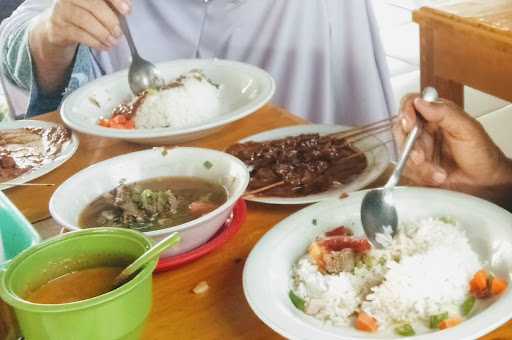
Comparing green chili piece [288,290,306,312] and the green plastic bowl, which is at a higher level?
the green plastic bowl

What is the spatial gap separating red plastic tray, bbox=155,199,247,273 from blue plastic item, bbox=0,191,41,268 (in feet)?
0.64

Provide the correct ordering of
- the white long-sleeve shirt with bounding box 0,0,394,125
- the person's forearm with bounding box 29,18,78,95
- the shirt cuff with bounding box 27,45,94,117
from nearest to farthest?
the person's forearm with bounding box 29,18,78,95
the shirt cuff with bounding box 27,45,94,117
the white long-sleeve shirt with bounding box 0,0,394,125

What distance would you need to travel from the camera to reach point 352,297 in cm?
90

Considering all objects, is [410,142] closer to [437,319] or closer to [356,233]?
[356,233]

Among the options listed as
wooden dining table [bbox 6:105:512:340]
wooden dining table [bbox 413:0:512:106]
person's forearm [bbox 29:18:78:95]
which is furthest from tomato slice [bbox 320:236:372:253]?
wooden dining table [bbox 413:0:512:106]

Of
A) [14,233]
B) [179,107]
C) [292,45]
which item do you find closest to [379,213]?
[14,233]

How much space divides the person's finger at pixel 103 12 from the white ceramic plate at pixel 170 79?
0.16 m

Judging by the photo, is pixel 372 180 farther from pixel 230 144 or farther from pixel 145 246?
pixel 145 246

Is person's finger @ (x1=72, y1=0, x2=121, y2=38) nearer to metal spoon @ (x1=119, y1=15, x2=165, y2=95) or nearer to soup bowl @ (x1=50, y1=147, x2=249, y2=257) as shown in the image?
metal spoon @ (x1=119, y1=15, x2=165, y2=95)

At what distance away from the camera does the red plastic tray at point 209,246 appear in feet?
3.39

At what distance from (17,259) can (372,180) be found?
0.63 meters

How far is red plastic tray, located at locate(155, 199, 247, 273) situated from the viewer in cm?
103

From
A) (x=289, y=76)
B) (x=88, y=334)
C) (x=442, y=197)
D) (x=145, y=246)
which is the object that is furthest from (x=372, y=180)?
(x=289, y=76)

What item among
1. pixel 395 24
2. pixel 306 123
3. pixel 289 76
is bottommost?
pixel 395 24
